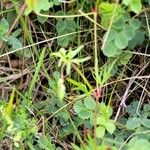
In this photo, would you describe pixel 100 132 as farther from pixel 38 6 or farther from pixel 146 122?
pixel 38 6

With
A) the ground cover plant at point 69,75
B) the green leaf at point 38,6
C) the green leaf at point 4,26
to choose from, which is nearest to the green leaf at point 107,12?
the ground cover plant at point 69,75

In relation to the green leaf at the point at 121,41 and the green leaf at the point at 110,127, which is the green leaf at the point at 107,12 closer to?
the green leaf at the point at 121,41

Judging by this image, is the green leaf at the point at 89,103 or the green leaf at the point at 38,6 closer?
the green leaf at the point at 38,6

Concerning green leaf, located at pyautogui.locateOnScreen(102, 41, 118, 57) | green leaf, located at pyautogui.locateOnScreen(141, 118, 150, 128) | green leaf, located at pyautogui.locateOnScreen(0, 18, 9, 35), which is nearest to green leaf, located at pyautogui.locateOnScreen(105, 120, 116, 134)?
green leaf, located at pyautogui.locateOnScreen(141, 118, 150, 128)

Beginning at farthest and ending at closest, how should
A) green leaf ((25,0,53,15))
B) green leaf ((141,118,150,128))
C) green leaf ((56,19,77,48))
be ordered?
1. green leaf ((56,19,77,48))
2. green leaf ((141,118,150,128))
3. green leaf ((25,0,53,15))

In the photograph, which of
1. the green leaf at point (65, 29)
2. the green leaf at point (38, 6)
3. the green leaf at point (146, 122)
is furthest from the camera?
the green leaf at point (65, 29)

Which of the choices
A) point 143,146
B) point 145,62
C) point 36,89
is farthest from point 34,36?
point 143,146

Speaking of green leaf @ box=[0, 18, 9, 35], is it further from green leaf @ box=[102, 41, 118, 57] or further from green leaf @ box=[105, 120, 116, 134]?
green leaf @ box=[105, 120, 116, 134]

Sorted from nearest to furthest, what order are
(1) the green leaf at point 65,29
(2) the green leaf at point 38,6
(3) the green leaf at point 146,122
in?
1. (2) the green leaf at point 38,6
2. (3) the green leaf at point 146,122
3. (1) the green leaf at point 65,29

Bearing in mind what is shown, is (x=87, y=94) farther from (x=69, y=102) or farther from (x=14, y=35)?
(x=14, y=35)
